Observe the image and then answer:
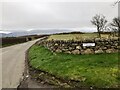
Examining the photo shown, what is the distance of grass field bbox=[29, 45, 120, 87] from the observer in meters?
11.2

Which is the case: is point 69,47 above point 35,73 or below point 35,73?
above

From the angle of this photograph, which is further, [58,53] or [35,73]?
[58,53]

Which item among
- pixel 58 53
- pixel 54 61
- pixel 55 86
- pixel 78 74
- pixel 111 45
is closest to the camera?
pixel 55 86

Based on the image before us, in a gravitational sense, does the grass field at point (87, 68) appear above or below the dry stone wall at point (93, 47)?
below

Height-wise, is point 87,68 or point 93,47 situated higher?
point 93,47

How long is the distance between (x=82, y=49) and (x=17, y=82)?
6014 millimetres

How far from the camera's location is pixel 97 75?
11.7 metres

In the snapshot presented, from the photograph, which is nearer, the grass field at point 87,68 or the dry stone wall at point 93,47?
the grass field at point 87,68

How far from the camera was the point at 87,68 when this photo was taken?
13.0m

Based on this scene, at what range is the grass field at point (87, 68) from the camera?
11164 millimetres

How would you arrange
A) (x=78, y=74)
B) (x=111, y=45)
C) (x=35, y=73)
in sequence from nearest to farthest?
(x=78, y=74)
(x=35, y=73)
(x=111, y=45)

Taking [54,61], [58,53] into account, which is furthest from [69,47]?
[54,61]

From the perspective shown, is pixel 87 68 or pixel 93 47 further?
pixel 93 47

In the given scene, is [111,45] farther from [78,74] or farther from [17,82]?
[17,82]
